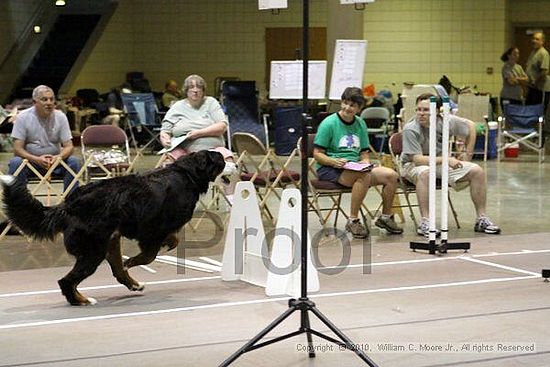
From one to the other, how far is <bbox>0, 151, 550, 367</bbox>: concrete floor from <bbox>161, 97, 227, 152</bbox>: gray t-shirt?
1.02 meters

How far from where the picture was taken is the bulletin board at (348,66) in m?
8.21

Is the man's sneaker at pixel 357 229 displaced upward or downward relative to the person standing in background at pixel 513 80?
downward

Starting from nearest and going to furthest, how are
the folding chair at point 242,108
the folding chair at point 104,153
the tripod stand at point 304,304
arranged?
the tripod stand at point 304,304
the folding chair at point 104,153
the folding chair at point 242,108

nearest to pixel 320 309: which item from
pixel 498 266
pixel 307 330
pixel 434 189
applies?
pixel 307 330

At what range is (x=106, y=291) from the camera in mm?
5582

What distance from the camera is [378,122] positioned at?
45.5 ft

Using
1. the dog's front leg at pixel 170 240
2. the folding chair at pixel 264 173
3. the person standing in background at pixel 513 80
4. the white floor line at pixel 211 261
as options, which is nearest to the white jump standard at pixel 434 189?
the white floor line at pixel 211 261

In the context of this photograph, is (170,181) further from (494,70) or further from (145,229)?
(494,70)

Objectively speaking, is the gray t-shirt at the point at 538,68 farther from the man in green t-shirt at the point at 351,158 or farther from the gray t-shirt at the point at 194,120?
the gray t-shirt at the point at 194,120

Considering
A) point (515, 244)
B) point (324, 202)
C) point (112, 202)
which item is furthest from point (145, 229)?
point (324, 202)

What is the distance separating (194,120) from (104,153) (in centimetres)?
105

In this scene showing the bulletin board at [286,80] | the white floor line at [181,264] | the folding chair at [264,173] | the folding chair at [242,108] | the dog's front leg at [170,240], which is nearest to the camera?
the dog's front leg at [170,240]

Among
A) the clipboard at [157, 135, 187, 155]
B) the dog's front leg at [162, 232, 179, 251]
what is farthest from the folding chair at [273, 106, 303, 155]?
the dog's front leg at [162, 232, 179, 251]

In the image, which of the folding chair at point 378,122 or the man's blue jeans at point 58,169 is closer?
the man's blue jeans at point 58,169
